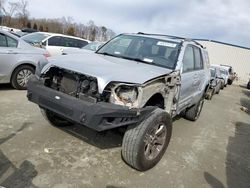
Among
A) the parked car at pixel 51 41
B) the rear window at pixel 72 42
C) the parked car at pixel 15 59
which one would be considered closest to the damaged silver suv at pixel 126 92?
the parked car at pixel 15 59

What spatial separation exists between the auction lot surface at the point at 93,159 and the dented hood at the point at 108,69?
3.51 feet

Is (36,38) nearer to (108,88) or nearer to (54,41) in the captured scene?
(54,41)

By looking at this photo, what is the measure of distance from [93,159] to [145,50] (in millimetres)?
2151

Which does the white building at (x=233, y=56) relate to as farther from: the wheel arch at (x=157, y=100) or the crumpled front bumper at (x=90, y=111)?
the crumpled front bumper at (x=90, y=111)

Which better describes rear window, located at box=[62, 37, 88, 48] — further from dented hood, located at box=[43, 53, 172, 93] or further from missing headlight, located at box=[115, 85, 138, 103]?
missing headlight, located at box=[115, 85, 138, 103]

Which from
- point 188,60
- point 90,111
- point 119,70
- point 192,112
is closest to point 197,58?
point 188,60

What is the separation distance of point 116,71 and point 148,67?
81cm

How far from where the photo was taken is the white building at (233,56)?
3404cm

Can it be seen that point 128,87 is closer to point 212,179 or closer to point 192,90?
point 212,179

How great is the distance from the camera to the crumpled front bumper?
10.7 ft

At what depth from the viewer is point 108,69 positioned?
3.76 meters

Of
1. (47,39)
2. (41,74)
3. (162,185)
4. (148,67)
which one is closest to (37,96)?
(41,74)

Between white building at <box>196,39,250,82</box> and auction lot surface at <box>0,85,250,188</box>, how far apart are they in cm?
3047

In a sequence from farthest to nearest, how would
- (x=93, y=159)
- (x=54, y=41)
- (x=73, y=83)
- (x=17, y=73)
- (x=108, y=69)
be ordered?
(x=54, y=41), (x=17, y=73), (x=93, y=159), (x=73, y=83), (x=108, y=69)
